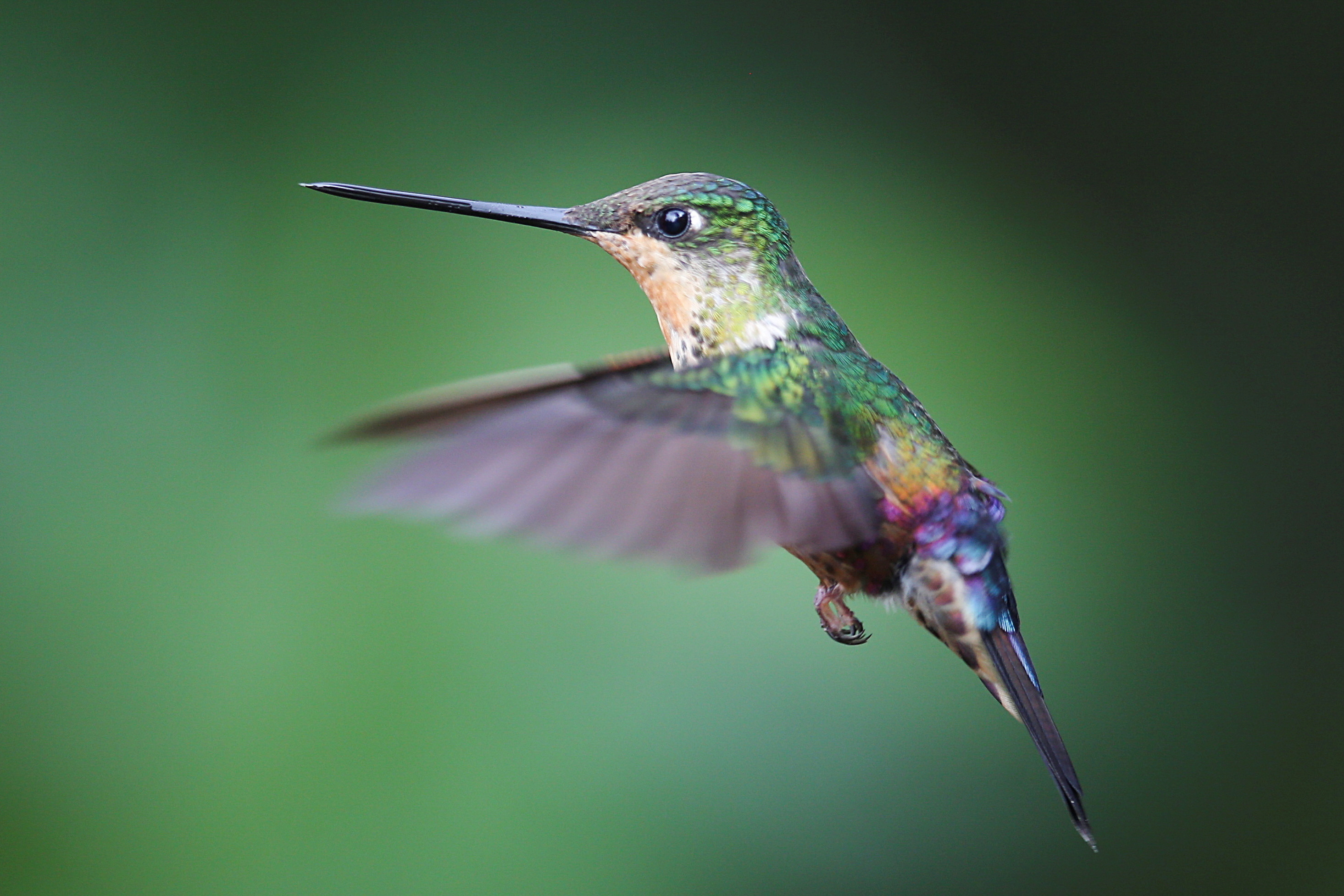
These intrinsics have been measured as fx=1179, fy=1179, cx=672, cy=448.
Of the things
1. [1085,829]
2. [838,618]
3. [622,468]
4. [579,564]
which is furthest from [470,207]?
[579,564]

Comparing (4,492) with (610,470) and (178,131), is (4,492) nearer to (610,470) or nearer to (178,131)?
(178,131)

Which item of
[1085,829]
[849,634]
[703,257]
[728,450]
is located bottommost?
[1085,829]

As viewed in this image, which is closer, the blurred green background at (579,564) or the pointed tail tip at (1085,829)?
the pointed tail tip at (1085,829)

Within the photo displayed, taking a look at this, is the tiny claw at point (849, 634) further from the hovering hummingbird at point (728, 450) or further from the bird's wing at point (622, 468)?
the bird's wing at point (622, 468)

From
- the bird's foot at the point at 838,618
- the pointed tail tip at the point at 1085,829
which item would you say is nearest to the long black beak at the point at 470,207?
the bird's foot at the point at 838,618

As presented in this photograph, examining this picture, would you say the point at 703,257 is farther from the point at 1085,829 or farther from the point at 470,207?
the point at 1085,829

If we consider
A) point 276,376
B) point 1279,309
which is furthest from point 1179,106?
point 276,376
